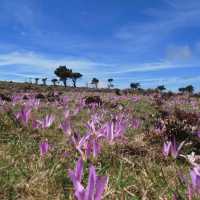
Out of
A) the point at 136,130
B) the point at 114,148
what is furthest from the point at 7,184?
the point at 136,130

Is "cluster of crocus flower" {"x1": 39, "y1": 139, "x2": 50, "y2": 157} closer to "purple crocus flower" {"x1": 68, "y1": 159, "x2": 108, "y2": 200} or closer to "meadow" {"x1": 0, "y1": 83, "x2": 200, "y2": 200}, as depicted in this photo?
"meadow" {"x1": 0, "y1": 83, "x2": 200, "y2": 200}

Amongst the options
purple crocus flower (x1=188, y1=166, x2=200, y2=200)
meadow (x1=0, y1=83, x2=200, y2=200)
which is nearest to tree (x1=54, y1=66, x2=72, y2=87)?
meadow (x1=0, y1=83, x2=200, y2=200)

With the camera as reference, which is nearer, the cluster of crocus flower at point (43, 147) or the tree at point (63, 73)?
the cluster of crocus flower at point (43, 147)

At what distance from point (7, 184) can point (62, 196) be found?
1.26 ft

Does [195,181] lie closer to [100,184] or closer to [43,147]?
[100,184]

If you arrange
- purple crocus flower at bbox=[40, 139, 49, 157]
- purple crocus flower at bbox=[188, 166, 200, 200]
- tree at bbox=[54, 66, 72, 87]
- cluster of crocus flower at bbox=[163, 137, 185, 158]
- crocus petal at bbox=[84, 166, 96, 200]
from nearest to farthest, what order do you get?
crocus petal at bbox=[84, 166, 96, 200] → purple crocus flower at bbox=[188, 166, 200, 200] → purple crocus flower at bbox=[40, 139, 49, 157] → cluster of crocus flower at bbox=[163, 137, 185, 158] → tree at bbox=[54, 66, 72, 87]

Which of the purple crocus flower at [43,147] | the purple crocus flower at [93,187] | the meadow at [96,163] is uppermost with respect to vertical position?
the purple crocus flower at [93,187]

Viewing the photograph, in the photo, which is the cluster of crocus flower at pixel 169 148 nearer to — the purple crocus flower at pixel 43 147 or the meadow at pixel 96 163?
the meadow at pixel 96 163

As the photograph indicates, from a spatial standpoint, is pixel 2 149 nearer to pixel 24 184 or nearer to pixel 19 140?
pixel 19 140

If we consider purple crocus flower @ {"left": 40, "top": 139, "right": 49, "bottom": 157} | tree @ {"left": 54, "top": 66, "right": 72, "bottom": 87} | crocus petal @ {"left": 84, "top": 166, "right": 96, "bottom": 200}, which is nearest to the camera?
crocus petal @ {"left": 84, "top": 166, "right": 96, "bottom": 200}

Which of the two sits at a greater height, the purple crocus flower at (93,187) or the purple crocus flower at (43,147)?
the purple crocus flower at (93,187)

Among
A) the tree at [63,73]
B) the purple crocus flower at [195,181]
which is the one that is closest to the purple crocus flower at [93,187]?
the purple crocus flower at [195,181]

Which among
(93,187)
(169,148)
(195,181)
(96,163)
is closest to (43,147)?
(96,163)

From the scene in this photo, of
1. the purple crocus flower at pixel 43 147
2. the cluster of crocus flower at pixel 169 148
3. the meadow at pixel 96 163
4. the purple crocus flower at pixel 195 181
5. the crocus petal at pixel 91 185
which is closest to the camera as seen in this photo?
the crocus petal at pixel 91 185
